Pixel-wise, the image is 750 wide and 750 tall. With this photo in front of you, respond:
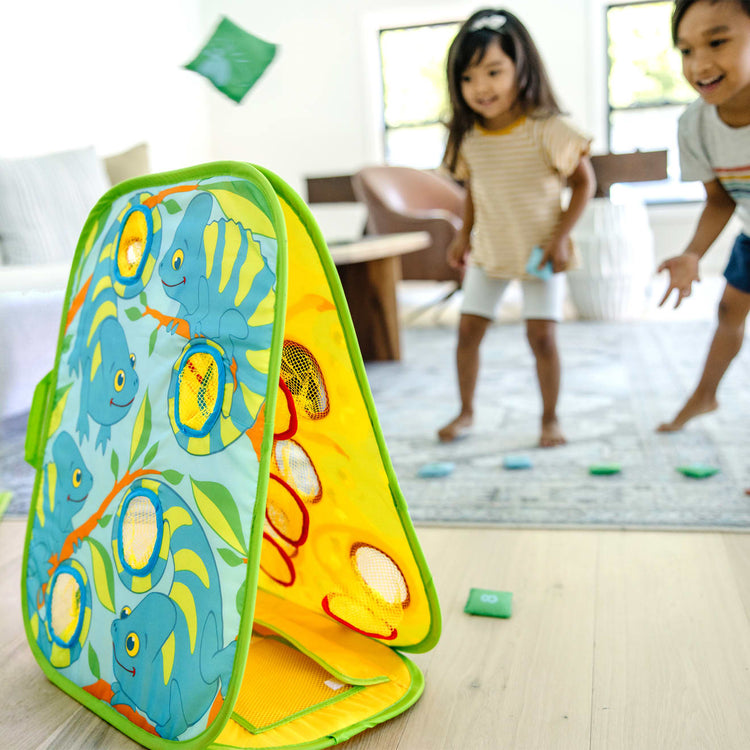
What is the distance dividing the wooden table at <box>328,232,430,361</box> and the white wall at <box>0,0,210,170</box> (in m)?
2.11

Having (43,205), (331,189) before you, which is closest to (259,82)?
(331,189)

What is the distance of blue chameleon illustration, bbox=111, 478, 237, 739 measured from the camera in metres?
0.79

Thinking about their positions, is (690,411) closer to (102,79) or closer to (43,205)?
(43,205)

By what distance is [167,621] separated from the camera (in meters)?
0.83

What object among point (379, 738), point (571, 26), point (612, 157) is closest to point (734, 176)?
point (379, 738)

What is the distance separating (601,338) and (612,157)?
1272 mm

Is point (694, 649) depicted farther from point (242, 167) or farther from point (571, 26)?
point (571, 26)

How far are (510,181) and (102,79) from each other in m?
3.55

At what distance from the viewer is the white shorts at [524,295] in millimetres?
1873

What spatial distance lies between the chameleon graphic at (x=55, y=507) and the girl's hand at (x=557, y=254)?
115cm

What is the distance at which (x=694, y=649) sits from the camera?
3.25 feet

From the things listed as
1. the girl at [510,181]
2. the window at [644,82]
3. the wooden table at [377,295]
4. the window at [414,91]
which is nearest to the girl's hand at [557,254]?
the girl at [510,181]

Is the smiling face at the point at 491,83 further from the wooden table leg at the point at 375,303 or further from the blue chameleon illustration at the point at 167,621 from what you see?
the blue chameleon illustration at the point at 167,621

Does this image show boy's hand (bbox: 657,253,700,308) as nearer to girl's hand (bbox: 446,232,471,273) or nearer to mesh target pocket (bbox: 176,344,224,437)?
girl's hand (bbox: 446,232,471,273)
